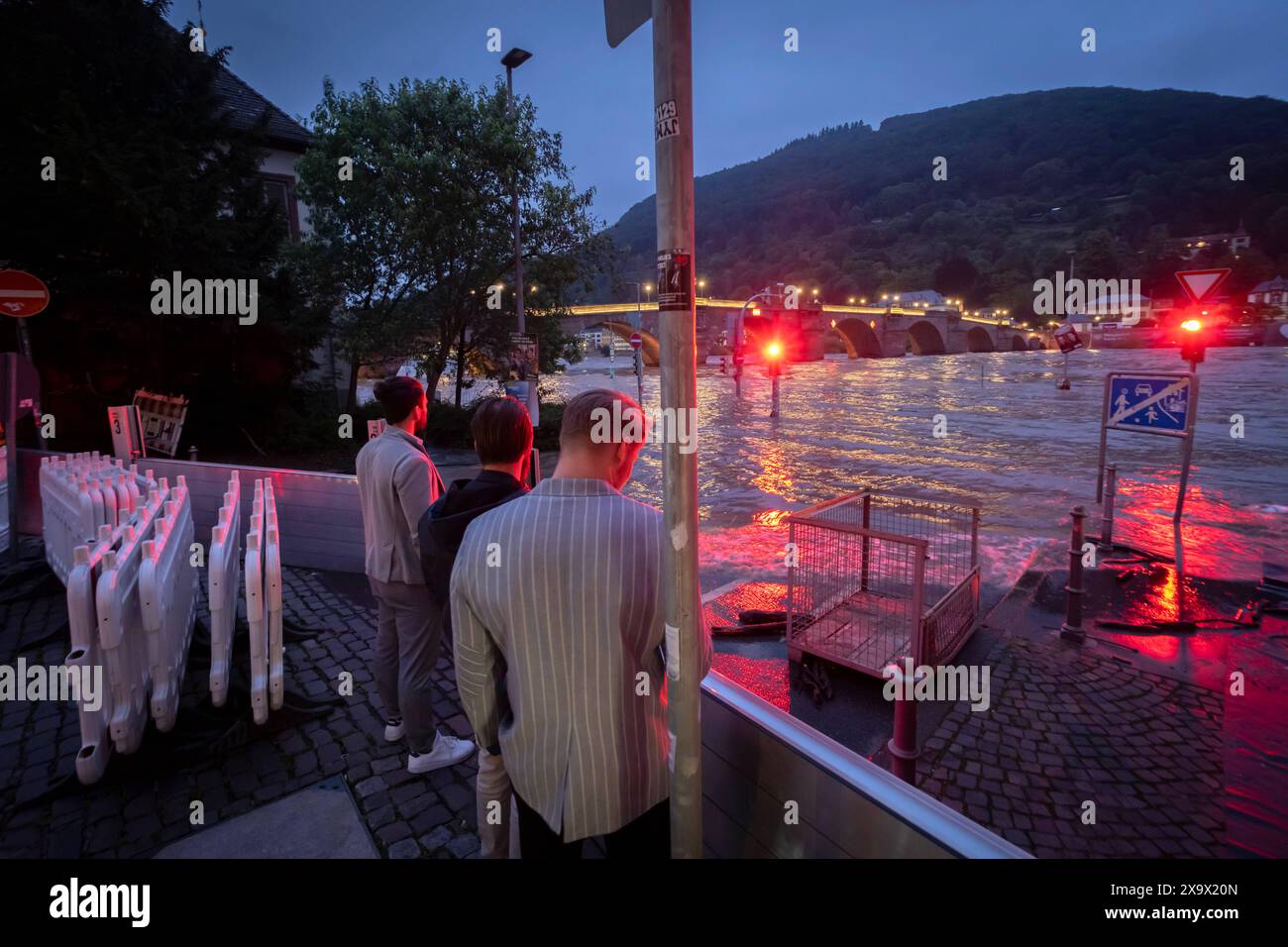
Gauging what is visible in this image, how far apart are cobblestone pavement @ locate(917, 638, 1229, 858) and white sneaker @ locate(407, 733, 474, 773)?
2.72m

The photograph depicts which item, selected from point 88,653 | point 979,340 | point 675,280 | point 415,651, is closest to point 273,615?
point 88,653

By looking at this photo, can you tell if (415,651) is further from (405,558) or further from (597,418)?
(597,418)

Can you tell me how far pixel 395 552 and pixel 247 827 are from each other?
1470 mm

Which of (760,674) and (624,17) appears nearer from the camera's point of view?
(624,17)

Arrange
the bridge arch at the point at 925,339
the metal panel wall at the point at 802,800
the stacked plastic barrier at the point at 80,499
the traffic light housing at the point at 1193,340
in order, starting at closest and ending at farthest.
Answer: the metal panel wall at the point at 802,800 → the stacked plastic barrier at the point at 80,499 → the traffic light housing at the point at 1193,340 → the bridge arch at the point at 925,339

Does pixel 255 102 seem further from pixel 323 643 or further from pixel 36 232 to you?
pixel 323 643

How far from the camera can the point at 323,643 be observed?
5.42 m

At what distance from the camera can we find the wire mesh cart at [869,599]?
5.18 meters

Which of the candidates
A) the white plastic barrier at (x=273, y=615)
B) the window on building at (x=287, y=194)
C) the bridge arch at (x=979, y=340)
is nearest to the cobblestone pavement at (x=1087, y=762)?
the white plastic barrier at (x=273, y=615)

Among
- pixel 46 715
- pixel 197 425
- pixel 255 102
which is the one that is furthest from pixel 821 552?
pixel 255 102

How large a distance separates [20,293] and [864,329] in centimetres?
8907

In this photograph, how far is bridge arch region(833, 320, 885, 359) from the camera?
8719 centimetres

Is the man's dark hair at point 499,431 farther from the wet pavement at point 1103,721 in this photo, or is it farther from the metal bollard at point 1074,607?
the metal bollard at point 1074,607

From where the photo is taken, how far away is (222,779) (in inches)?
145
